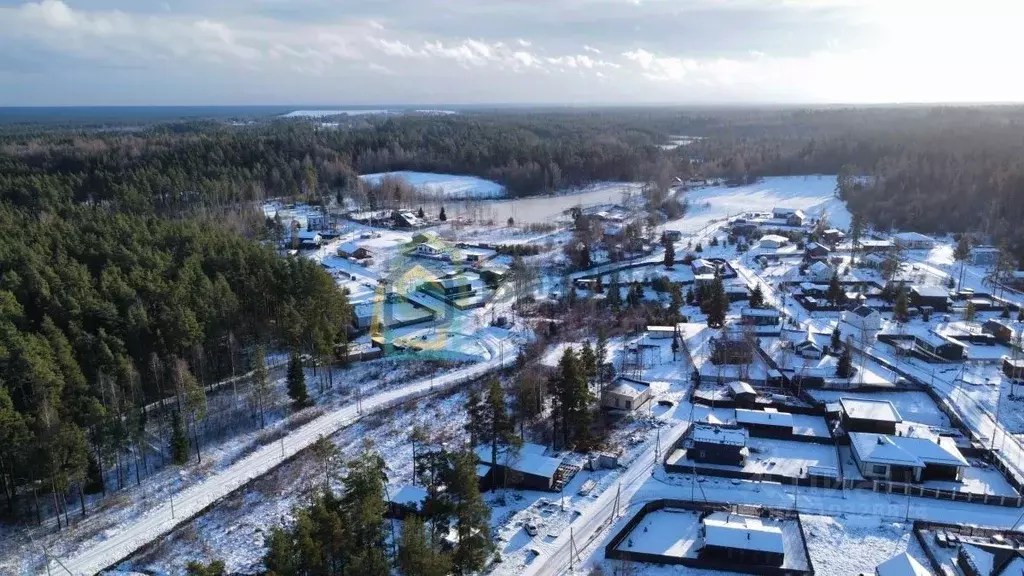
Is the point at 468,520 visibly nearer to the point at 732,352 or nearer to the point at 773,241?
the point at 732,352

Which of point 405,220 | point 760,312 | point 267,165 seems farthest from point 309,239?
point 760,312

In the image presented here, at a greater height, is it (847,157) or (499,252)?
(847,157)

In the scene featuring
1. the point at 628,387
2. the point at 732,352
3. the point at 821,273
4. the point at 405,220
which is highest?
the point at 405,220

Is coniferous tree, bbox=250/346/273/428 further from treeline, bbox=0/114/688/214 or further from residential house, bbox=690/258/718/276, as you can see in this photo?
treeline, bbox=0/114/688/214

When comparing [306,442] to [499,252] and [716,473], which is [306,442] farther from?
[499,252]

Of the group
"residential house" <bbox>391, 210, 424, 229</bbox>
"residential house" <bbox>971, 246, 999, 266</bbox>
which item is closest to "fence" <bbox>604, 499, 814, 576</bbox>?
"residential house" <bbox>971, 246, 999, 266</bbox>

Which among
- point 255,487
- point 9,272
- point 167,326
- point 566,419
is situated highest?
point 9,272

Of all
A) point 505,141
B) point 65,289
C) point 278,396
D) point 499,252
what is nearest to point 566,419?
point 278,396
